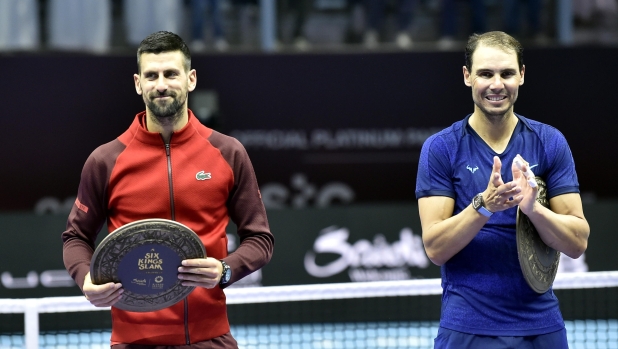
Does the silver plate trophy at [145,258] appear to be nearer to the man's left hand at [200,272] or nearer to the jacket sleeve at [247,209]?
the man's left hand at [200,272]

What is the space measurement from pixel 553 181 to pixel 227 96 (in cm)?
554

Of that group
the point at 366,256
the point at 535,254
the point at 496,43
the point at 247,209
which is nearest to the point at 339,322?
the point at 366,256

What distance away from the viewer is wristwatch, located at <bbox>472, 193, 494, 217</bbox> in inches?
113

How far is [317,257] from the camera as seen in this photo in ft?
24.3

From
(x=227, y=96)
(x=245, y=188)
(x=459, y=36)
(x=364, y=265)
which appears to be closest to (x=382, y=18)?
(x=459, y=36)

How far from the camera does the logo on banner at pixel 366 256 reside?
7414 millimetres

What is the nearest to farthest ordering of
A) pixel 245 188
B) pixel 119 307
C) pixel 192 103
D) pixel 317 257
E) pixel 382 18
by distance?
pixel 119 307 < pixel 245 188 < pixel 317 257 < pixel 192 103 < pixel 382 18

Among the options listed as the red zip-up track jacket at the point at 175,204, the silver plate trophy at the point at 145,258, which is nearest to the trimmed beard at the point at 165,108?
the red zip-up track jacket at the point at 175,204

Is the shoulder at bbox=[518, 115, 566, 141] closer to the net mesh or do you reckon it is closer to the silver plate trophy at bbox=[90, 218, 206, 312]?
the silver plate trophy at bbox=[90, 218, 206, 312]

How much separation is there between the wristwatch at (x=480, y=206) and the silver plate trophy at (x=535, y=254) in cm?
13

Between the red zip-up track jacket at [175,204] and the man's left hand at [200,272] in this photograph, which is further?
the red zip-up track jacket at [175,204]

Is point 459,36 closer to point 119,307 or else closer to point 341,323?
point 341,323

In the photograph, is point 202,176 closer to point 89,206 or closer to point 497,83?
point 89,206

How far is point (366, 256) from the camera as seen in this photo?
7.46 metres
